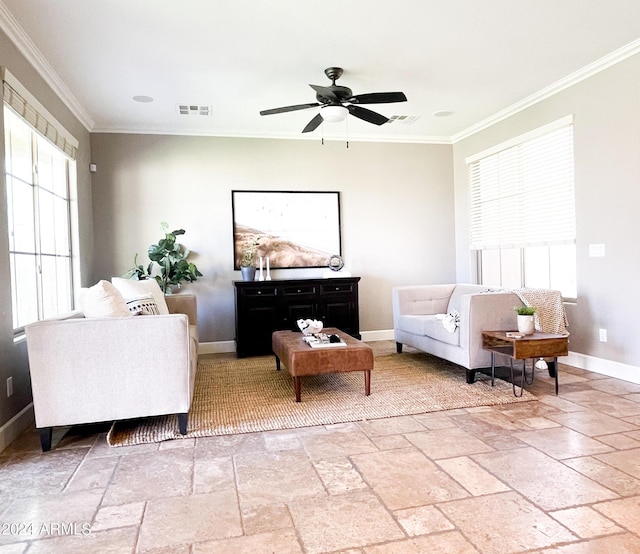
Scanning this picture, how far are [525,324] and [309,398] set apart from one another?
5.87 ft

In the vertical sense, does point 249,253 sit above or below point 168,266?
above

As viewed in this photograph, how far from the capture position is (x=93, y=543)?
1.77m

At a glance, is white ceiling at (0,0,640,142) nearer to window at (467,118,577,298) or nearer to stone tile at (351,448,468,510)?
window at (467,118,577,298)

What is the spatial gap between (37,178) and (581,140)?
4.83 m

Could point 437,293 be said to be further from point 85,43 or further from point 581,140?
point 85,43

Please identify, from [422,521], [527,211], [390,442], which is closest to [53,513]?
[422,521]

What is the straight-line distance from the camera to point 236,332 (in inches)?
213

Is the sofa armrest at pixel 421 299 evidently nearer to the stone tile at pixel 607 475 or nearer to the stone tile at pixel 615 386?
the stone tile at pixel 615 386

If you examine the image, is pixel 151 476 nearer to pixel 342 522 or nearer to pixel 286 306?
pixel 342 522

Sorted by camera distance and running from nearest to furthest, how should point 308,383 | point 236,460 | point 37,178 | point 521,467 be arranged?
point 521,467, point 236,460, point 37,178, point 308,383

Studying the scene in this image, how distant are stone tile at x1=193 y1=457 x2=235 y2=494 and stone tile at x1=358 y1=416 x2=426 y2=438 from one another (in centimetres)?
90

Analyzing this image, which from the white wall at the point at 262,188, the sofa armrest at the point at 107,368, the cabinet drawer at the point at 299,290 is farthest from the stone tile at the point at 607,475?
the white wall at the point at 262,188

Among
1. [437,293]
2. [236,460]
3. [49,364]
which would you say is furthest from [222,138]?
[236,460]

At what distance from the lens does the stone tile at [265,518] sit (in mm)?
1845
